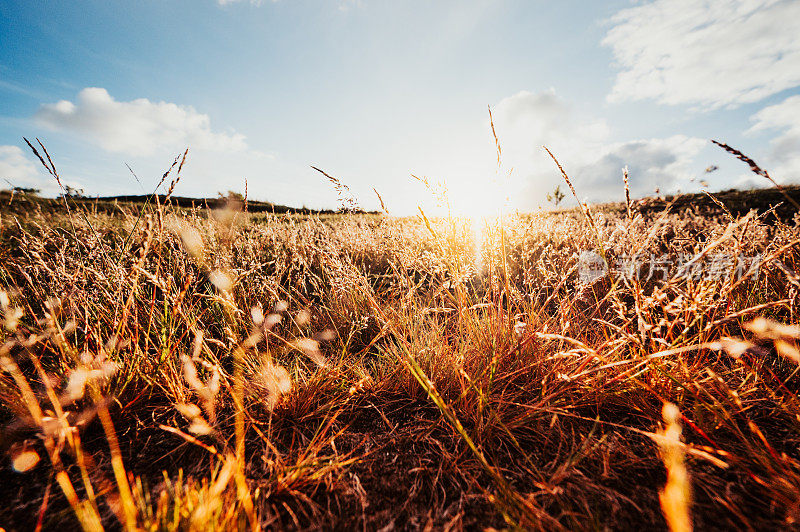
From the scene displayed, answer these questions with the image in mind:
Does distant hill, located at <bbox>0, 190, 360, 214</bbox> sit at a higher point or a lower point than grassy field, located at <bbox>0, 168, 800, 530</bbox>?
Answer: higher

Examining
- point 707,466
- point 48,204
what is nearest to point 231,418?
point 707,466

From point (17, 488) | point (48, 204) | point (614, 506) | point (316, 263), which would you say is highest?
point (48, 204)

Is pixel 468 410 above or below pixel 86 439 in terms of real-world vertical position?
above

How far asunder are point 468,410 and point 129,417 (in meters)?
1.45

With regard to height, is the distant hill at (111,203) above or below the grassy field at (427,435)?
above

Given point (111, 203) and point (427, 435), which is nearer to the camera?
point (427, 435)

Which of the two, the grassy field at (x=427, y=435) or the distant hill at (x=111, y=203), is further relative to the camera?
the distant hill at (x=111, y=203)

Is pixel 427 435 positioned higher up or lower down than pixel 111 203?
lower down

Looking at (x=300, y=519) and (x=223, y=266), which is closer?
(x=300, y=519)

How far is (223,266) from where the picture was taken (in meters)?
2.62

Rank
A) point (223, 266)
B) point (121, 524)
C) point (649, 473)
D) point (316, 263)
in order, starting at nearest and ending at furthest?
point (121, 524) → point (649, 473) → point (223, 266) → point (316, 263)

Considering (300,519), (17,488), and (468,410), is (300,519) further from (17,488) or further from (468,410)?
(17,488)

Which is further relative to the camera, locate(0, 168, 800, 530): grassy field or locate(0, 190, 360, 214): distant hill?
locate(0, 190, 360, 214): distant hill

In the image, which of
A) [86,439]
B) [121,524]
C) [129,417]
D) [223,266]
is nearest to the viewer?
[121,524]
